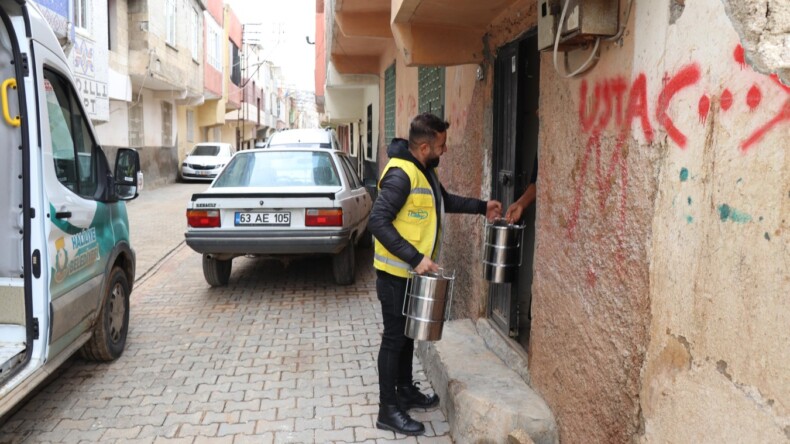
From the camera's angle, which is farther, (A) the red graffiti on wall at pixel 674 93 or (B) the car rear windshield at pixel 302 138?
(B) the car rear windshield at pixel 302 138

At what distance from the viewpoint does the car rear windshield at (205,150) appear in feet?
80.4

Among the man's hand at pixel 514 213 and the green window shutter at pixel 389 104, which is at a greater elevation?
the green window shutter at pixel 389 104

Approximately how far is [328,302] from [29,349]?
335 centimetres

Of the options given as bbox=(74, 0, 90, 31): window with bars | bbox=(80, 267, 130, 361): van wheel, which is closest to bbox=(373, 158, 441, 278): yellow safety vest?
bbox=(80, 267, 130, 361): van wheel

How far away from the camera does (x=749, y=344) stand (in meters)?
1.56

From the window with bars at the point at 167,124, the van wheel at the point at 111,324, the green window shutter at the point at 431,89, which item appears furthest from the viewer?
the window with bars at the point at 167,124

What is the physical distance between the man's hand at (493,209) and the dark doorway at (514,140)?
1.25 ft

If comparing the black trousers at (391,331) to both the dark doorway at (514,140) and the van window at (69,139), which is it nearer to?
the dark doorway at (514,140)

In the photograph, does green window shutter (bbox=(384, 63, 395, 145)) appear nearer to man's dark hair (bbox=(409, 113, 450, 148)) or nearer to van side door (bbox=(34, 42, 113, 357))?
van side door (bbox=(34, 42, 113, 357))

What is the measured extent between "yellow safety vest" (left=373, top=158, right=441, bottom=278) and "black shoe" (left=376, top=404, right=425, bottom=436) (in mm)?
802

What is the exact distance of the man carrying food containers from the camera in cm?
313

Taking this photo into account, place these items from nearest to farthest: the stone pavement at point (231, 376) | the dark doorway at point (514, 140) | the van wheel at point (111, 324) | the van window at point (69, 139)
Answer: the stone pavement at point (231, 376) → the van window at point (69, 139) → the dark doorway at point (514, 140) → the van wheel at point (111, 324)

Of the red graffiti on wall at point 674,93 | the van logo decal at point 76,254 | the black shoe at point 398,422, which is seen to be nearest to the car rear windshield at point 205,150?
the van logo decal at point 76,254

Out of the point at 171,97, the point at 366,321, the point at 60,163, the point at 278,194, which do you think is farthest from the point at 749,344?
the point at 171,97
